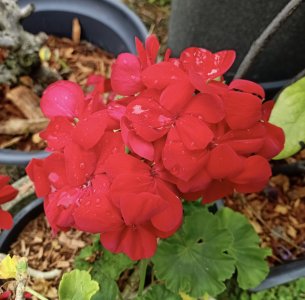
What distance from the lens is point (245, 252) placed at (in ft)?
3.25

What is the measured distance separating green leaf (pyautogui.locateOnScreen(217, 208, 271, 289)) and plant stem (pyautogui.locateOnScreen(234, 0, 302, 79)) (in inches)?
10.8

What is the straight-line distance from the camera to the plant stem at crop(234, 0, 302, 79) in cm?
84

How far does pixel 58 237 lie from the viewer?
113cm

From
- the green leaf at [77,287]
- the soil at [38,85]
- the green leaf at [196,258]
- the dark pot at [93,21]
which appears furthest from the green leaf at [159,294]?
the dark pot at [93,21]

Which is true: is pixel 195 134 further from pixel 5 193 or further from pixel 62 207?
pixel 5 193

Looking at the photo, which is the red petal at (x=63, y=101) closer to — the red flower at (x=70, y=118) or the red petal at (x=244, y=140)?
the red flower at (x=70, y=118)

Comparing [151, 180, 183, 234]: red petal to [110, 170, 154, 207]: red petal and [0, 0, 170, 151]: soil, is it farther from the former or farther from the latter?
[0, 0, 170, 151]: soil

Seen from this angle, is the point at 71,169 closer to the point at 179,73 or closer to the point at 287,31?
the point at 179,73

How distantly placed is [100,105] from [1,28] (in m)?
0.56

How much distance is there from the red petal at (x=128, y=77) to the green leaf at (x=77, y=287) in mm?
250

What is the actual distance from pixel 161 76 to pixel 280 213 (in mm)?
720

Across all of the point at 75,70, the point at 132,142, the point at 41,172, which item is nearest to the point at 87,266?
the point at 41,172

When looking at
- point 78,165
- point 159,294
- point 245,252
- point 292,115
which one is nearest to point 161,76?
point 78,165

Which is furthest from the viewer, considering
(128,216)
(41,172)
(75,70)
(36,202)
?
(75,70)
